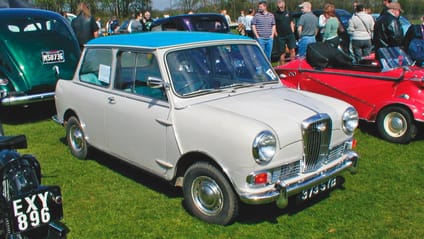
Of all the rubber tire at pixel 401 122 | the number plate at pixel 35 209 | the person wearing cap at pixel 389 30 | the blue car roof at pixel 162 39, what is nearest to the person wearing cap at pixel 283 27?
the person wearing cap at pixel 389 30

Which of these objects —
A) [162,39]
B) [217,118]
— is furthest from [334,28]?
[217,118]

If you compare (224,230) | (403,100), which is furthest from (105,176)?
(403,100)

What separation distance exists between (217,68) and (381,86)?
3.20 meters

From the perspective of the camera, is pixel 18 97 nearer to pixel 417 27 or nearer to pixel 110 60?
pixel 110 60

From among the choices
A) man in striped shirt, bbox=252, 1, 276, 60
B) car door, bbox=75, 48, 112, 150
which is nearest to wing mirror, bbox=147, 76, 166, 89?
car door, bbox=75, 48, 112, 150

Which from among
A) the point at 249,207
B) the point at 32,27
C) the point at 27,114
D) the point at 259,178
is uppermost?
the point at 32,27

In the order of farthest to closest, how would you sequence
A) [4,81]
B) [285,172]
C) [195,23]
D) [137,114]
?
1. [195,23]
2. [4,81]
3. [137,114]
4. [285,172]

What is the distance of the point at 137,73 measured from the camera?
4809 mm

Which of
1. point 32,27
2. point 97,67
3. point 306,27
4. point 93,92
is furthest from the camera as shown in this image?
point 306,27

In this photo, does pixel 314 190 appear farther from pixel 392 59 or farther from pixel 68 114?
pixel 392 59

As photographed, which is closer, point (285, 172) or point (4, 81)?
point (285, 172)

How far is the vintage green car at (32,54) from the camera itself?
797 centimetres

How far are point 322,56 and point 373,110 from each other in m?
1.23

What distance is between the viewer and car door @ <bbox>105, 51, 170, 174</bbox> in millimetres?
4414
